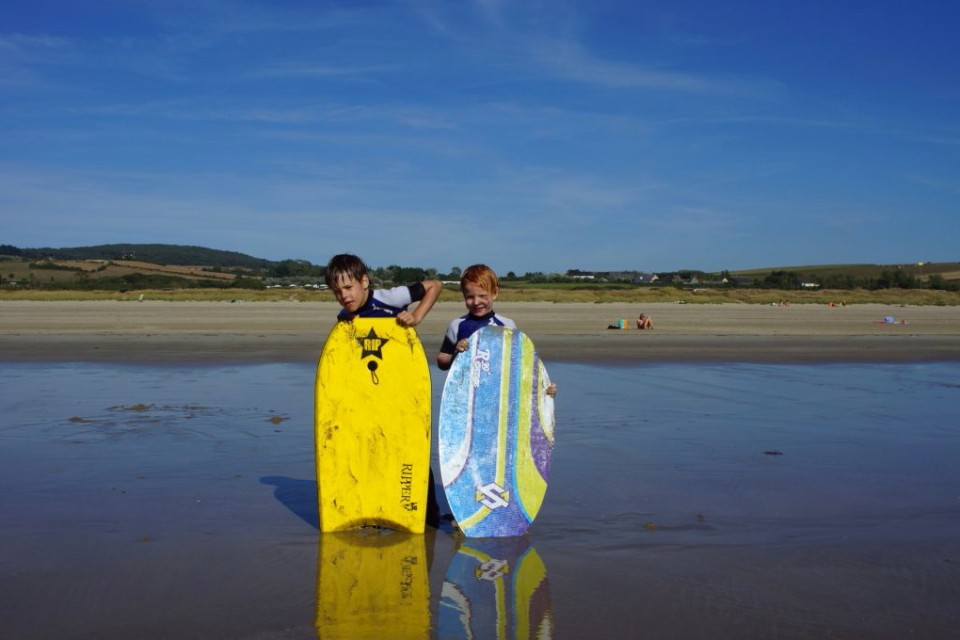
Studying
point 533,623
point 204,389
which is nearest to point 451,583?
point 533,623

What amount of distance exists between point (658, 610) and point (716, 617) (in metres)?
0.24

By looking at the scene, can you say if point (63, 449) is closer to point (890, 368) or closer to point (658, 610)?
point (658, 610)

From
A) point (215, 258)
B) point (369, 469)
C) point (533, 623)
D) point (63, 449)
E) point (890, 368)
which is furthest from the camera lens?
point (215, 258)

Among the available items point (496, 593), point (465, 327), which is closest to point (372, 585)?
point (496, 593)

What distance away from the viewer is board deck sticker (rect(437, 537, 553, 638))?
388cm

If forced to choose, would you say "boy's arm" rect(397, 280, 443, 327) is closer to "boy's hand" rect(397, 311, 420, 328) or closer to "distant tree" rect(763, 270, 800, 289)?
"boy's hand" rect(397, 311, 420, 328)

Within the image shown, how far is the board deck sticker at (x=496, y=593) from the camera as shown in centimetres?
388

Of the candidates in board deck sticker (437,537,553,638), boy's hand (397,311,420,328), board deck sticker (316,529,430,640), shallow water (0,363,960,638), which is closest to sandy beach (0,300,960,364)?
shallow water (0,363,960,638)

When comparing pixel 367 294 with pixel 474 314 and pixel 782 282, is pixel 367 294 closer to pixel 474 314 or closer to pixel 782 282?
pixel 474 314

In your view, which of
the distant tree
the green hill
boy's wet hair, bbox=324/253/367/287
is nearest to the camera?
boy's wet hair, bbox=324/253/367/287

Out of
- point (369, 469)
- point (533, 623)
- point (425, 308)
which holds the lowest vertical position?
point (533, 623)

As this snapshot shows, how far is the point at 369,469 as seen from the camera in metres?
5.21

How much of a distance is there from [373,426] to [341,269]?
0.88 m

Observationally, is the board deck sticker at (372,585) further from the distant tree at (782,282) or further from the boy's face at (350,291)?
the distant tree at (782,282)
